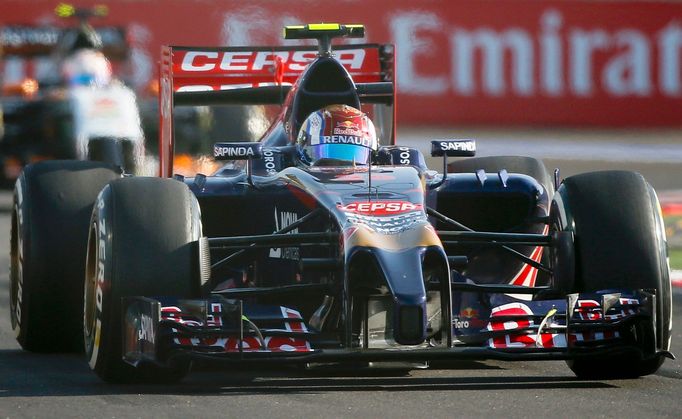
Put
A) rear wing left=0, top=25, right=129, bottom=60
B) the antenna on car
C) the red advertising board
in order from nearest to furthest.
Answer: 1. the antenna on car
2. rear wing left=0, top=25, right=129, bottom=60
3. the red advertising board

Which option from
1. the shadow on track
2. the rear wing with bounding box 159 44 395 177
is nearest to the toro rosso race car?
the shadow on track

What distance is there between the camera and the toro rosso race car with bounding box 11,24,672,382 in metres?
6.50

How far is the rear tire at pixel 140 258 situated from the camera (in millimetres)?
6688

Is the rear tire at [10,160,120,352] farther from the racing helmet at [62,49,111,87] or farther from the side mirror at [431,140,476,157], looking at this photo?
the racing helmet at [62,49,111,87]

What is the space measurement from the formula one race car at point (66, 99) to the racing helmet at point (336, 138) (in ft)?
21.8

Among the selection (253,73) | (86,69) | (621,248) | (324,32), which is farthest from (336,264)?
(86,69)

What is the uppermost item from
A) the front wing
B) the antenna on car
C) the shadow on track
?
the antenna on car

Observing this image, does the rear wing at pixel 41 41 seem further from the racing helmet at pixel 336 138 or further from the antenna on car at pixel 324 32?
the racing helmet at pixel 336 138

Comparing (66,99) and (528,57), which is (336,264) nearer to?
(66,99)

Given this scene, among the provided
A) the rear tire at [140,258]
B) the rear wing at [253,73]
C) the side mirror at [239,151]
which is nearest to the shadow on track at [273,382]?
the rear tire at [140,258]

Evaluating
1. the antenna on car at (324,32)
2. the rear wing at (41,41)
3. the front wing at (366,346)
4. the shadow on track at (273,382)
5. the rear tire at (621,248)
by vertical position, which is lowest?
the shadow on track at (273,382)

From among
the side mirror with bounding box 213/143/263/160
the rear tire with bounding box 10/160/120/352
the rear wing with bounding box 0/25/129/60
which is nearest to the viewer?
the side mirror with bounding box 213/143/263/160

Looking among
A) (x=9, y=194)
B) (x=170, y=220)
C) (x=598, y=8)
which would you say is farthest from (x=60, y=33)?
(x=170, y=220)

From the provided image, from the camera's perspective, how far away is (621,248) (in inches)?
274
